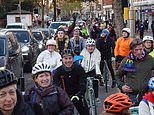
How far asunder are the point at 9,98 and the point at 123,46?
8710mm

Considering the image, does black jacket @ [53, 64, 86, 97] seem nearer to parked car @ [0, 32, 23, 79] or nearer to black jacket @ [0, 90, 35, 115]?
black jacket @ [0, 90, 35, 115]

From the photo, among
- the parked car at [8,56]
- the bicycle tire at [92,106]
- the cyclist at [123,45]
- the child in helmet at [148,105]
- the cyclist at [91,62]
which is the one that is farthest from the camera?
the cyclist at [123,45]

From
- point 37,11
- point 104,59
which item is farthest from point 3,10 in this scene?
point 104,59

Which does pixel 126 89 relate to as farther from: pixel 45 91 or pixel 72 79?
pixel 45 91

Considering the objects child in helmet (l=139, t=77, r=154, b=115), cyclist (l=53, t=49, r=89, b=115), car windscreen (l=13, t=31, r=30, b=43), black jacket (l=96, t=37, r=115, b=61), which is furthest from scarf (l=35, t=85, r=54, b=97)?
car windscreen (l=13, t=31, r=30, b=43)

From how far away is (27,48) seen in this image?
18.5 m

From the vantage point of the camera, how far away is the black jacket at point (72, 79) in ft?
23.2

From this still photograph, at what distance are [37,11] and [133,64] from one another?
255ft

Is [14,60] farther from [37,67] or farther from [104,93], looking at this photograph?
[37,67]

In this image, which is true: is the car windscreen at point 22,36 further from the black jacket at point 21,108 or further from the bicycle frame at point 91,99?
the black jacket at point 21,108

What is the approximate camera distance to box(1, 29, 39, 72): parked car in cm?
1817

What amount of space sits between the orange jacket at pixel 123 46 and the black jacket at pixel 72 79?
5139mm

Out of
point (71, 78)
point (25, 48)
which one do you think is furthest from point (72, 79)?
point (25, 48)

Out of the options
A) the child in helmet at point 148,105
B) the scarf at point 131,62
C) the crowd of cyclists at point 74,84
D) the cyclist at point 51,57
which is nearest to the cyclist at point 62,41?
the crowd of cyclists at point 74,84
